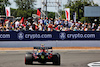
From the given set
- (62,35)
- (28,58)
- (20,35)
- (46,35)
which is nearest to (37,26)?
(46,35)

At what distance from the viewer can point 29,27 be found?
89.9 feet

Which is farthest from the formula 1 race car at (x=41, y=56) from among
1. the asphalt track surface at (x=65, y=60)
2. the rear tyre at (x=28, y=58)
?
the asphalt track surface at (x=65, y=60)

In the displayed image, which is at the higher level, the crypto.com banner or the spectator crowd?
the spectator crowd

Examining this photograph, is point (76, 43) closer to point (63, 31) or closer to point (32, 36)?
point (63, 31)

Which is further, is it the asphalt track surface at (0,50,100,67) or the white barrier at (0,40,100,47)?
the white barrier at (0,40,100,47)

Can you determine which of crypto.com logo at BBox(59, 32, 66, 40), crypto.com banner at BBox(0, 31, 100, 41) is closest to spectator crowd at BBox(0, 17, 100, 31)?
crypto.com banner at BBox(0, 31, 100, 41)

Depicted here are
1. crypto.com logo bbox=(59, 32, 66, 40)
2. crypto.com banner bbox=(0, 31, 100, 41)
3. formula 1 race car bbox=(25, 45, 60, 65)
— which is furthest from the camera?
crypto.com logo bbox=(59, 32, 66, 40)

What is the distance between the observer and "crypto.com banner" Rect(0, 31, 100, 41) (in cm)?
2598

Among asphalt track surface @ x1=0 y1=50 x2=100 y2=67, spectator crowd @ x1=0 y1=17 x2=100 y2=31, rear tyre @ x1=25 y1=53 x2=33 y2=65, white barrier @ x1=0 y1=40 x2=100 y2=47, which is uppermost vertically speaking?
spectator crowd @ x1=0 y1=17 x2=100 y2=31

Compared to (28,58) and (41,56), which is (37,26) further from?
(41,56)

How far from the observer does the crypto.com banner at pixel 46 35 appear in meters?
26.0

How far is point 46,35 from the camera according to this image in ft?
86.6

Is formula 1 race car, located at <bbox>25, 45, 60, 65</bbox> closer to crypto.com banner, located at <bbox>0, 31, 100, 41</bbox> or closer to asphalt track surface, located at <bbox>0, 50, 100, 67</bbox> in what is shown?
asphalt track surface, located at <bbox>0, 50, 100, 67</bbox>

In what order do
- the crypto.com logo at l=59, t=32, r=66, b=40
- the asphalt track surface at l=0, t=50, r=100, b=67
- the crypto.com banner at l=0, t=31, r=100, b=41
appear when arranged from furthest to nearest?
the crypto.com logo at l=59, t=32, r=66, b=40 → the crypto.com banner at l=0, t=31, r=100, b=41 → the asphalt track surface at l=0, t=50, r=100, b=67
